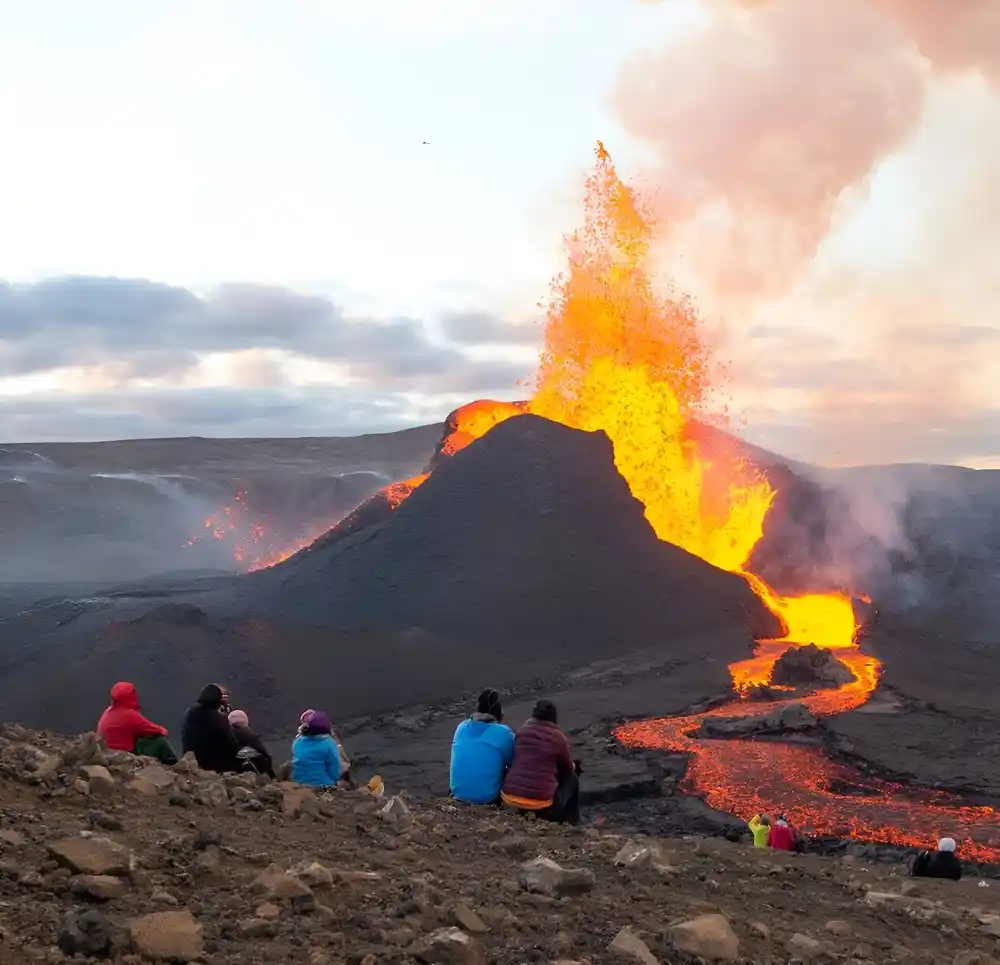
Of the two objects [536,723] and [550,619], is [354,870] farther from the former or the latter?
[550,619]

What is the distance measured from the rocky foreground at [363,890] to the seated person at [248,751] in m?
1.32

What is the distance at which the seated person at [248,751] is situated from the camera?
8.50m

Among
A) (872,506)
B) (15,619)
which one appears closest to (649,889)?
(15,619)

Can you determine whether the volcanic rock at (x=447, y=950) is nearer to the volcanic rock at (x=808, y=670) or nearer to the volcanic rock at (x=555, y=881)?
the volcanic rock at (x=555, y=881)

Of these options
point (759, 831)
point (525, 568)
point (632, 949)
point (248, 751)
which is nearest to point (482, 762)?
point (248, 751)

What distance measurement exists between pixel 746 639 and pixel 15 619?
19502mm

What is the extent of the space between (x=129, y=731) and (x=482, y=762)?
3.10m

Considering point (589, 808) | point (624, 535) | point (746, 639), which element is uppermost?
point (624, 535)

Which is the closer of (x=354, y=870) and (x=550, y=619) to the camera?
(x=354, y=870)

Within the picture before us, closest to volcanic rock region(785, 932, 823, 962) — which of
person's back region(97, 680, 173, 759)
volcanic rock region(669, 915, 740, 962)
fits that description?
volcanic rock region(669, 915, 740, 962)

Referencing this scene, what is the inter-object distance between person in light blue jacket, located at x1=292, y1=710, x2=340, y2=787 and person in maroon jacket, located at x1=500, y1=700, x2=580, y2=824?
1.54 m

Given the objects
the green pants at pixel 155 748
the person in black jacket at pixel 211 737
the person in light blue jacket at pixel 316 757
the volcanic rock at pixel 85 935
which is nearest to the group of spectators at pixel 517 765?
the person in light blue jacket at pixel 316 757

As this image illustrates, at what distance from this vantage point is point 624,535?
2822 centimetres

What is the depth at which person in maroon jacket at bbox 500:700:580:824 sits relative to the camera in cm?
812
